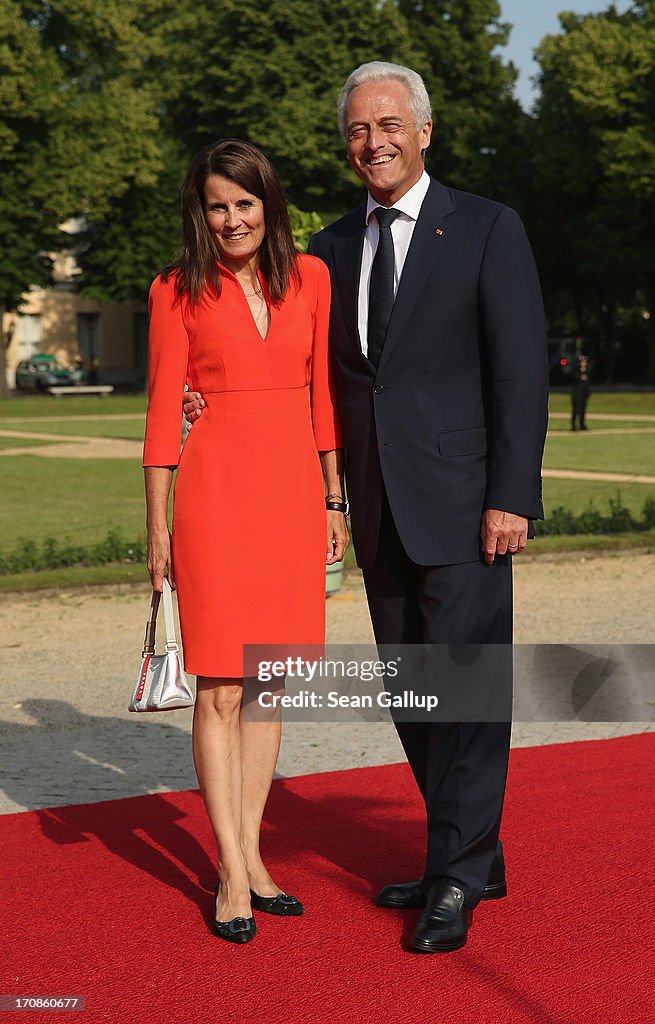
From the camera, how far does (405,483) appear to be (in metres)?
3.95

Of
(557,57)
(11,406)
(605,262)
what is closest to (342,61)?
(557,57)

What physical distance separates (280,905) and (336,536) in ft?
3.64

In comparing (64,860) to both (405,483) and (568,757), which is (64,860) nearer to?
(405,483)

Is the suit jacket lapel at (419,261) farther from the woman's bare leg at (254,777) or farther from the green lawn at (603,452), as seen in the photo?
the green lawn at (603,452)

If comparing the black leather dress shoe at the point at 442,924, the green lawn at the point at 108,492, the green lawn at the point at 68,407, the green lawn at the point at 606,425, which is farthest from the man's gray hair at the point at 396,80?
the green lawn at the point at 68,407

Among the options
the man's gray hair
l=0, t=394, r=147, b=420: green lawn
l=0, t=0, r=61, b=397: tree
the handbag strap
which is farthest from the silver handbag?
l=0, t=0, r=61, b=397: tree

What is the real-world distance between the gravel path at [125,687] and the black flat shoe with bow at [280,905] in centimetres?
149

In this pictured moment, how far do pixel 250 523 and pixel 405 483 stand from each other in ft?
1.53

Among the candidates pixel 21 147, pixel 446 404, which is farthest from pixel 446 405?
pixel 21 147

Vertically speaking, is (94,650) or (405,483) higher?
(405,483)

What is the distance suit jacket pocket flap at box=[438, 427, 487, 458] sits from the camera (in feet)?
12.9

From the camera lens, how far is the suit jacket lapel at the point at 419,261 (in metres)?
3.89

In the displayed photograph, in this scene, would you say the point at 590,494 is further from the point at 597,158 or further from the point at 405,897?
the point at 597,158

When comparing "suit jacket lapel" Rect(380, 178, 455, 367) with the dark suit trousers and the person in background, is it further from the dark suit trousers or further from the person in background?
the person in background
